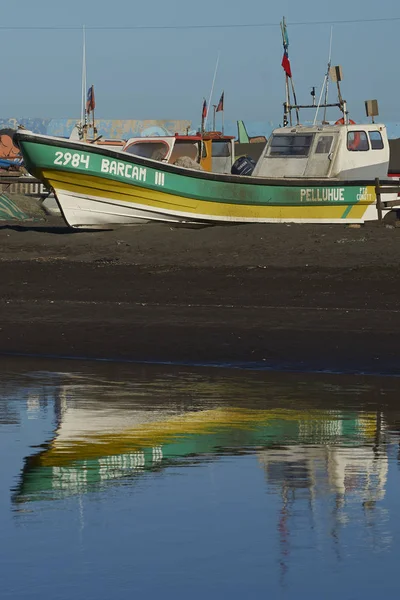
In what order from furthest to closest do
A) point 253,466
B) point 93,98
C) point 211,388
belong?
point 93,98 → point 211,388 → point 253,466

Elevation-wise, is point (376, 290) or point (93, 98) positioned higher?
point (93, 98)

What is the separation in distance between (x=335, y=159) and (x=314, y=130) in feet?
2.25

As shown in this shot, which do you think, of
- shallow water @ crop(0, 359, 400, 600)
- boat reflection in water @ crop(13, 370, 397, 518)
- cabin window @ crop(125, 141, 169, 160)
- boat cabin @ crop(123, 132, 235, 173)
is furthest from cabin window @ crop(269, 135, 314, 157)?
shallow water @ crop(0, 359, 400, 600)

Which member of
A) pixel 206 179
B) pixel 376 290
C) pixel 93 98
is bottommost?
pixel 376 290

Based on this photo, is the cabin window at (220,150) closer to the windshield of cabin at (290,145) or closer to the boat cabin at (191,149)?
the boat cabin at (191,149)

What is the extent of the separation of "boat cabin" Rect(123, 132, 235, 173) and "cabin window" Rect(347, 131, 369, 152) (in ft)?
12.3

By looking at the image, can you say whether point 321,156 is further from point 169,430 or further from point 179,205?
point 169,430

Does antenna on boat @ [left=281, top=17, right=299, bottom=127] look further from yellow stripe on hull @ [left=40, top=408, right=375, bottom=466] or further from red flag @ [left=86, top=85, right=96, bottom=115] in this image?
yellow stripe on hull @ [left=40, top=408, right=375, bottom=466]

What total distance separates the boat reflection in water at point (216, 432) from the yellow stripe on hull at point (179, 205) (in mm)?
11954

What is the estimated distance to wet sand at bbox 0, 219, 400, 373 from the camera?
12031 millimetres

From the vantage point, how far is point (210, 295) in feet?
51.1

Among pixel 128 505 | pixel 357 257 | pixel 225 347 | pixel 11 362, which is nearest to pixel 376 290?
pixel 357 257

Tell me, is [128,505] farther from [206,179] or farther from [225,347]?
[206,179]

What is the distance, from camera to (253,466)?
7008mm
